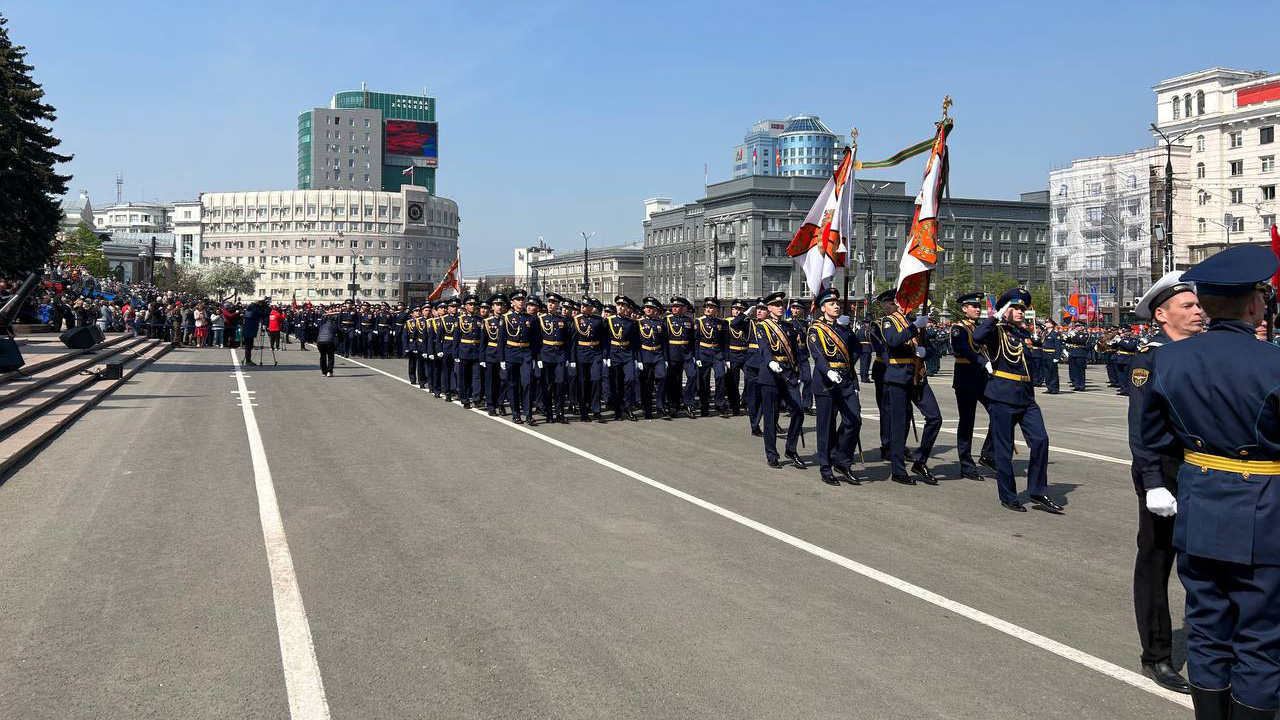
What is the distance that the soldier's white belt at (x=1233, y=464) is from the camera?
3.68 m

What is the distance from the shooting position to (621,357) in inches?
671

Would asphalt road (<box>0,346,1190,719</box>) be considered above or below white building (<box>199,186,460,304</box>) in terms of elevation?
below

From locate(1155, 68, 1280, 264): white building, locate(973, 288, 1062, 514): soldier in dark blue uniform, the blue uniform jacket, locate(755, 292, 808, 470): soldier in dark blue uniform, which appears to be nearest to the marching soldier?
locate(755, 292, 808, 470): soldier in dark blue uniform

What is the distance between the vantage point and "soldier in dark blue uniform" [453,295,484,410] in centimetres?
1836

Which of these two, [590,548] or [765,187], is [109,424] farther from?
[765,187]

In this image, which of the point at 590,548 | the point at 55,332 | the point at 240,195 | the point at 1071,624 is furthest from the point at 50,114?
the point at 240,195

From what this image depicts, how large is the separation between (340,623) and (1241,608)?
4416 millimetres

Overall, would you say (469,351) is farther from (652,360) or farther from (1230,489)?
(1230,489)

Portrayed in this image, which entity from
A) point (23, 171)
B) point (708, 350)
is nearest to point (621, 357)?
point (708, 350)

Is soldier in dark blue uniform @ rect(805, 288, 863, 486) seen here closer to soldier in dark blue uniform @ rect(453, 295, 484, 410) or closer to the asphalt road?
the asphalt road

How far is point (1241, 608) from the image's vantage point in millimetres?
3652

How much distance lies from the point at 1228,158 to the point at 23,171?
283 feet

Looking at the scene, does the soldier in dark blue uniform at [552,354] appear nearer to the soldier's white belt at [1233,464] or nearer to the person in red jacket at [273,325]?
the soldier's white belt at [1233,464]

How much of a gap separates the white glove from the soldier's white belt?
713 millimetres
